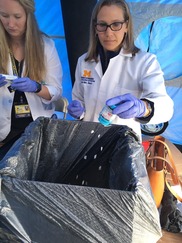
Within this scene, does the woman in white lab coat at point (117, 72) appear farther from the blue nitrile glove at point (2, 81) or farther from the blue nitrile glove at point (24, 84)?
the blue nitrile glove at point (2, 81)

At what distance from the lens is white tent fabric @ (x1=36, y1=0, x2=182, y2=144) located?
199cm

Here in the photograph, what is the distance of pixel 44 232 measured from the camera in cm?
66

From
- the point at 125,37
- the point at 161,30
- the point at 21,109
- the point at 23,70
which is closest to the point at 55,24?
the point at 161,30

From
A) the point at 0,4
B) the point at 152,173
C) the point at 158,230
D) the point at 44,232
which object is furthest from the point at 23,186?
the point at 0,4

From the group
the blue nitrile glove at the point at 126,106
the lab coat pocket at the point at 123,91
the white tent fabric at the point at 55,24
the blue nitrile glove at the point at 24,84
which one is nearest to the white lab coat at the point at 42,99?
the blue nitrile glove at the point at 24,84

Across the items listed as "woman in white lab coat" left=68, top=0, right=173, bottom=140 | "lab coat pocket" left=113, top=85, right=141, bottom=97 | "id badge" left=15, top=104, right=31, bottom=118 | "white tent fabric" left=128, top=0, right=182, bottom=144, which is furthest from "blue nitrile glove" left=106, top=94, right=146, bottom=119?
"white tent fabric" left=128, top=0, right=182, bottom=144

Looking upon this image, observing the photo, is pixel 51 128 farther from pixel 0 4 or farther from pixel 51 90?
pixel 0 4

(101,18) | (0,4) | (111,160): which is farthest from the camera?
(0,4)

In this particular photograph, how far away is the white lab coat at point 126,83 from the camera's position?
1168 mm

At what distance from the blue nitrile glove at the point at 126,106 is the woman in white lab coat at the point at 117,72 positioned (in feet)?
0.09

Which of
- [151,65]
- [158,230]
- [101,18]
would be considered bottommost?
[158,230]

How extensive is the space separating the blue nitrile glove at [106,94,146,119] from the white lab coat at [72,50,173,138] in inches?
3.8

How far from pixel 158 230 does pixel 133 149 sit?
0.26 m

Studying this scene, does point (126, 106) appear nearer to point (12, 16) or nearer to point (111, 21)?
point (111, 21)
